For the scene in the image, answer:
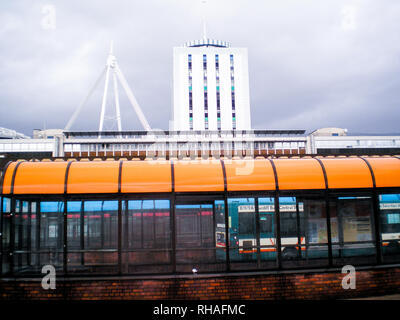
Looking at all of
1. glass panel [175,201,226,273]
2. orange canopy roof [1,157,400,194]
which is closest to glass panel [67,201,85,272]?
orange canopy roof [1,157,400,194]

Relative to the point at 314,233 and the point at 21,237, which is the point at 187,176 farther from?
the point at 21,237

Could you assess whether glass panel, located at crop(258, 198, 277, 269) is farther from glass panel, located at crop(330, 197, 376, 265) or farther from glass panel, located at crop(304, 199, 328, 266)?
glass panel, located at crop(330, 197, 376, 265)

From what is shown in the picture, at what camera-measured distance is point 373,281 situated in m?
8.87

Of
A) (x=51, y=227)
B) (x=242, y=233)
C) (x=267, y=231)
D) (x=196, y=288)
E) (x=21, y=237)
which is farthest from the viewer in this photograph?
(x=242, y=233)

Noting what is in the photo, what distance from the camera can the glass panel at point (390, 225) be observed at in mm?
9415

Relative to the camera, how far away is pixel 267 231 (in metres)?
9.73

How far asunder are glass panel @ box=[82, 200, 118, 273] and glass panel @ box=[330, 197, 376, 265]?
19.7ft

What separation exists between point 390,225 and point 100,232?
8.31 m

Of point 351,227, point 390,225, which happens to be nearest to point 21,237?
point 351,227

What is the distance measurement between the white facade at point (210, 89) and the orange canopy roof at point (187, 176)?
3149 inches

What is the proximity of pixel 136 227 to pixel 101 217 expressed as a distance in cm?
121

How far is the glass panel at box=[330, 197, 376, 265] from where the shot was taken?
369 inches
